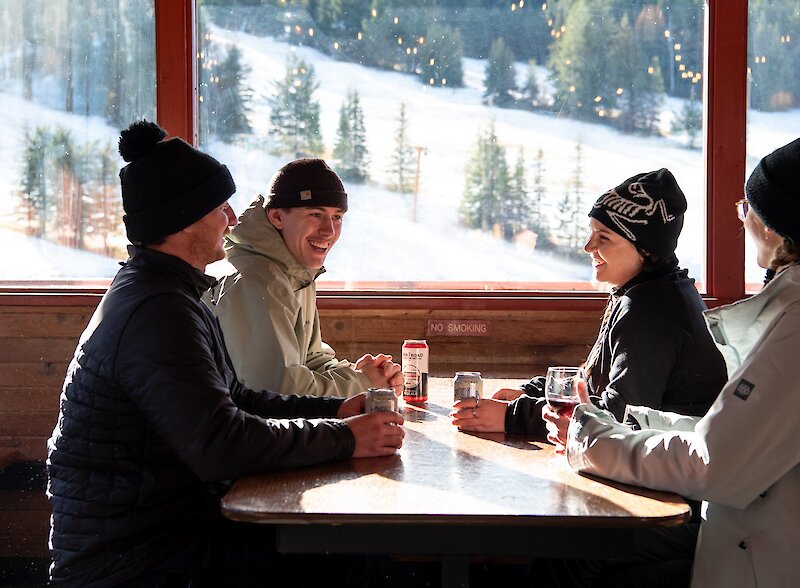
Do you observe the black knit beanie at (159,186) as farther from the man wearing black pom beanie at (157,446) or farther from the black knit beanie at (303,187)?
the black knit beanie at (303,187)

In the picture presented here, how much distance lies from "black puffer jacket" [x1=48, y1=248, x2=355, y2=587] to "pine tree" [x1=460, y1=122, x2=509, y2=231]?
231cm

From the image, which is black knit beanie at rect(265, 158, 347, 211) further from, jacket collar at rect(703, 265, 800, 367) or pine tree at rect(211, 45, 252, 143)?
jacket collar at rect(703, 265, 800, 367)

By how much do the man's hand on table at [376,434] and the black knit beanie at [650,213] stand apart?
109 cm

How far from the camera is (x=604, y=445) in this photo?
6.48 ft

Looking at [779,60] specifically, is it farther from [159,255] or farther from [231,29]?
[159,255]

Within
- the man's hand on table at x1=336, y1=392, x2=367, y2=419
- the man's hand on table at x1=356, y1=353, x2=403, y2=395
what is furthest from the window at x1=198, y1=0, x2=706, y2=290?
the man's hand on table at x1=336, y1=392, x2=367, y2=419

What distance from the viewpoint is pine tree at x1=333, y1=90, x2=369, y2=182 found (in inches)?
168

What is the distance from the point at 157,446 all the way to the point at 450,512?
0.71 meters

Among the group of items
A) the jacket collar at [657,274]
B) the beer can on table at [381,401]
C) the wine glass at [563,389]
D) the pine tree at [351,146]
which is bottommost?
the beer can on table at [381,401]

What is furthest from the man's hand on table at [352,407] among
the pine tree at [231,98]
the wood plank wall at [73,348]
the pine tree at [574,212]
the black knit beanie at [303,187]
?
the pine tree at [231,98]

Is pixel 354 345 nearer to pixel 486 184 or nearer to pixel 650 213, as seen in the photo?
pixel 486 184

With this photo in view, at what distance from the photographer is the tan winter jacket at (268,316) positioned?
9.12 feet

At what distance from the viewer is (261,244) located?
304 cm

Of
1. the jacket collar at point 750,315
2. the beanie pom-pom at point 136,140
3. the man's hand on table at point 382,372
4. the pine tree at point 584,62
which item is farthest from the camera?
the pine tree at point 584,62
